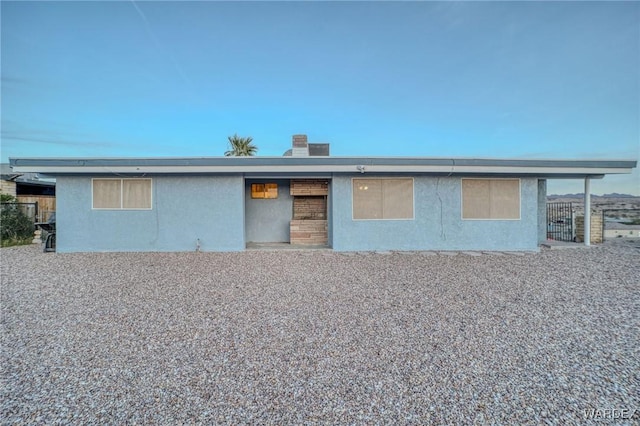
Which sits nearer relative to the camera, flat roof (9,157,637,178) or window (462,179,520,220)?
flat roof (9,157,637,178)

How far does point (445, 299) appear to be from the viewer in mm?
4945

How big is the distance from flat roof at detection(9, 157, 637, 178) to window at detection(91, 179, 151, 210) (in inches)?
17.3

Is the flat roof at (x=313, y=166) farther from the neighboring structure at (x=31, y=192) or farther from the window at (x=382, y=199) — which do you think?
the neighboring structure at (x=31, y=192)

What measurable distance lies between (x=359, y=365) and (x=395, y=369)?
340 mm

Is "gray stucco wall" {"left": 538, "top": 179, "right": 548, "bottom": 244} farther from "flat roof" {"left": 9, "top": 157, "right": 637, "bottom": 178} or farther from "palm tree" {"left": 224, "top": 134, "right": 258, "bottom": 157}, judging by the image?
"palm tree" {"left": 224, "top": 134, "right": 258, "bottom": 157}

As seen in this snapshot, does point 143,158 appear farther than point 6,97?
No

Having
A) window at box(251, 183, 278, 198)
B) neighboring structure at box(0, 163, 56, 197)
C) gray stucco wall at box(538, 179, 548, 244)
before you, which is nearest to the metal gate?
gray stucco wall at box(538, 179, 548, 244)

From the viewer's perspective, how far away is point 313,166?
8953mm

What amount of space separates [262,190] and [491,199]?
8.22 meters

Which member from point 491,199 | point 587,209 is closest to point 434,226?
point 491,199

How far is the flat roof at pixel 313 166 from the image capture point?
344 inches

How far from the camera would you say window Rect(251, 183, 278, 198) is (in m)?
11.8

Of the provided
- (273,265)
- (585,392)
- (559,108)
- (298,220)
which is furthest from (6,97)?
(559,108)

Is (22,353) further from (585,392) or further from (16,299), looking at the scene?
(585,392)
